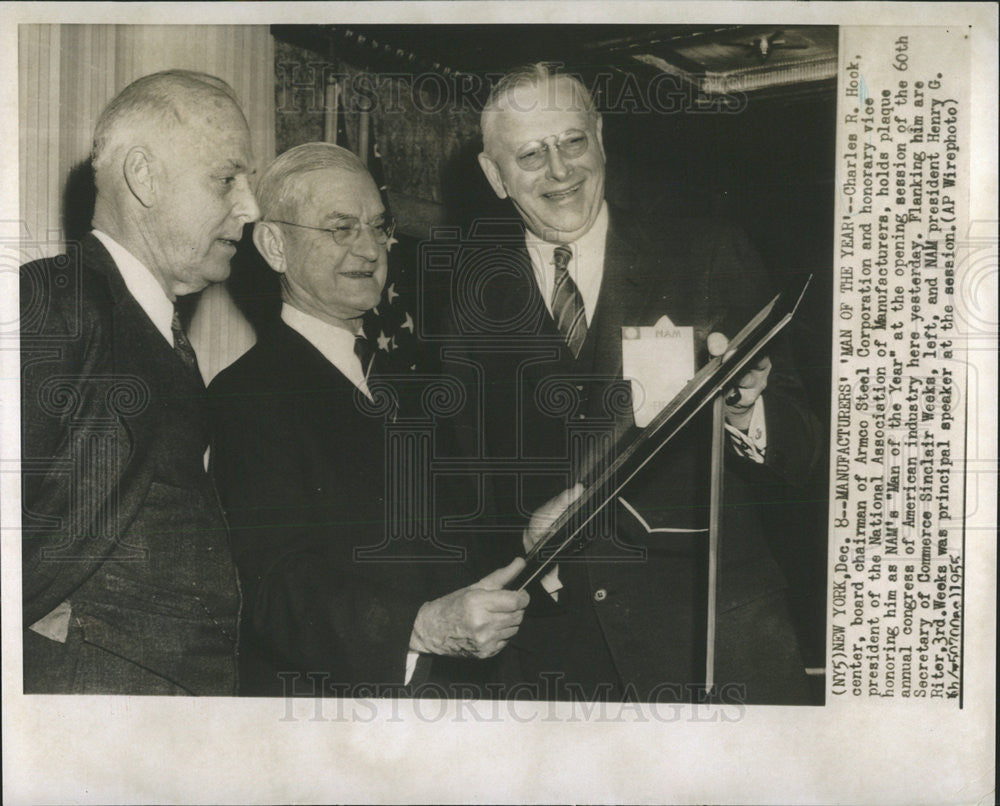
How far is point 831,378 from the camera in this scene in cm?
223

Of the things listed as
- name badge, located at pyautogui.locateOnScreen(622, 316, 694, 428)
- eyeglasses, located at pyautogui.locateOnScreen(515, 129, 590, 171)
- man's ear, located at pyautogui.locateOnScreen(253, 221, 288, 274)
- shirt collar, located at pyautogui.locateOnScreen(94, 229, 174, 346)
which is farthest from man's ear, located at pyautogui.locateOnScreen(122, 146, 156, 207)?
name badge, located at pyautogui.locateOnScreen(622, 316, 694, 428)

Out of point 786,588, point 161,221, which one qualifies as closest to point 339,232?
point 161,221

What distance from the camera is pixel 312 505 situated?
7.30ft

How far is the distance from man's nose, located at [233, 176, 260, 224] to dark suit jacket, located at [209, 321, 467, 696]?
0.28 m

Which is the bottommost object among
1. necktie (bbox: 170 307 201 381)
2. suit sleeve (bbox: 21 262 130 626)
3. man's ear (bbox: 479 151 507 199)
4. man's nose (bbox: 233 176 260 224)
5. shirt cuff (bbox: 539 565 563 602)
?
shirt cuff (bbox: 539 565 563 602)

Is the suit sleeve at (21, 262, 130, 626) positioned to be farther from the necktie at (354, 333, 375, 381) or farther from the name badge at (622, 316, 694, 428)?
the name badge at (622, 316, 694, 428)

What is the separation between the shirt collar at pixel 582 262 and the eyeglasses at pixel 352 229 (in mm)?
336

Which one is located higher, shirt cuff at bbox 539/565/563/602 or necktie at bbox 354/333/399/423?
necktie at bbox 354/333/399/423

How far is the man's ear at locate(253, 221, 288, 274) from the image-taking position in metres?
2.24

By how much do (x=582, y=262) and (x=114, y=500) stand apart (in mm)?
1287

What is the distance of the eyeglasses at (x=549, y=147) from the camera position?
7.30ft

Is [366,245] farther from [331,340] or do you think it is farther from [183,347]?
[183,347]

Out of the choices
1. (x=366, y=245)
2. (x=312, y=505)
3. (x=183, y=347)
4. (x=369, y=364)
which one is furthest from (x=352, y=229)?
(x=312, y=505)

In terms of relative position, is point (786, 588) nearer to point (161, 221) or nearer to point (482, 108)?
point (482, 108)
